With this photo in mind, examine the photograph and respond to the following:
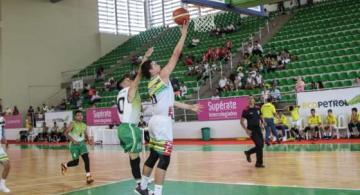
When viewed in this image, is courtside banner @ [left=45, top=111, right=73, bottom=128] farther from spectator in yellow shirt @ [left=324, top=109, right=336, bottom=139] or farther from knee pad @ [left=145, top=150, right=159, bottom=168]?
knee pad @ [left=145, top=150, right=159, bottom=168]

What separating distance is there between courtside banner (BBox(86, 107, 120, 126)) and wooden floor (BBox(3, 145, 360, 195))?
9.18 m

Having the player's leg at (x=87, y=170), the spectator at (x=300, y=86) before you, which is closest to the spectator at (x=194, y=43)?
the spectator at (x=300, y=86)

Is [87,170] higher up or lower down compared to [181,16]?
lower down

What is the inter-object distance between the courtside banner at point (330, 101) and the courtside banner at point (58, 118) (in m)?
13.7

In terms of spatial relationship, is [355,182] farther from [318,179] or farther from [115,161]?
[115,161]

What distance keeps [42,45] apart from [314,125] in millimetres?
22693

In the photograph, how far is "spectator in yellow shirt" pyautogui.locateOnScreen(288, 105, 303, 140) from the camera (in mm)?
17438

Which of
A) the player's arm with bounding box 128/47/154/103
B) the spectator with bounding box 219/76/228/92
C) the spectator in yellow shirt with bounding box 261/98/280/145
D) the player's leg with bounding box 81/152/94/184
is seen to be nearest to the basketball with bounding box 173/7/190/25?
the player's arm with bounding box 128/47/154/103

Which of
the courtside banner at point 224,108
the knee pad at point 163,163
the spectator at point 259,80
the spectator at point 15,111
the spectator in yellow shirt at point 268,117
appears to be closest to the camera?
the knee pad at point 163,163

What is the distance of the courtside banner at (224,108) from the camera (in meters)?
19.0

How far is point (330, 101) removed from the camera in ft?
55.8

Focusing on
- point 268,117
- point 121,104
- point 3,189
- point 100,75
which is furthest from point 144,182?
point 100,75

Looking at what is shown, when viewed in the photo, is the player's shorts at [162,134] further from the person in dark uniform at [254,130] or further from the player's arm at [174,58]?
the person in dark uniform at [254,130]

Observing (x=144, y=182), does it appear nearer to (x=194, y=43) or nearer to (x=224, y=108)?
(x=224, y=108)
